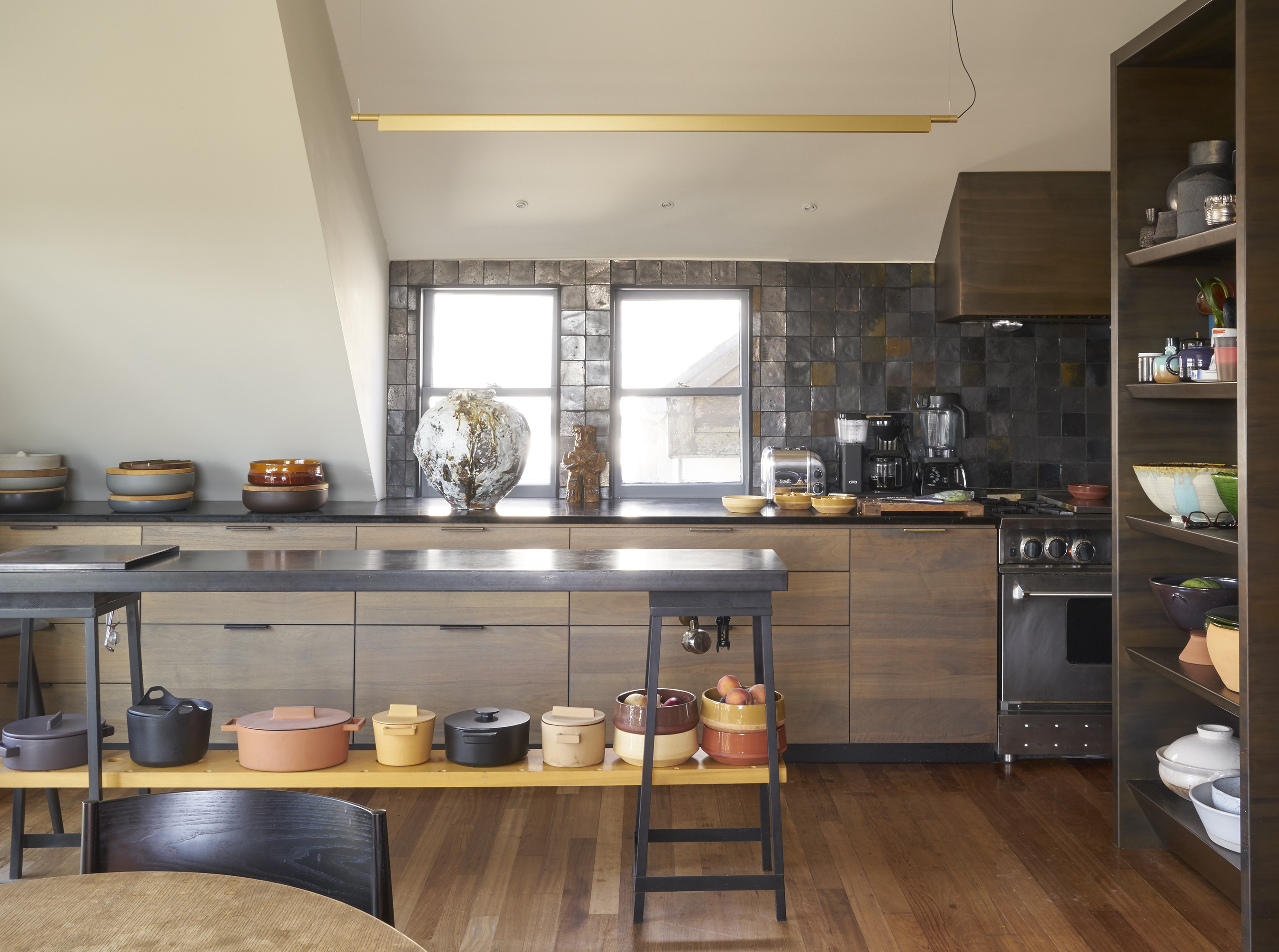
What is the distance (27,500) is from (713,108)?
305 centimetres

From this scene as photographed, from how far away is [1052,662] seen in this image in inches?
138

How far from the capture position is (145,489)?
145 inches

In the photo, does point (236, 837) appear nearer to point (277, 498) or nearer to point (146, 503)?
point (277, 498)

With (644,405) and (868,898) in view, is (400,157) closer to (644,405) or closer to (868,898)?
(644,405)

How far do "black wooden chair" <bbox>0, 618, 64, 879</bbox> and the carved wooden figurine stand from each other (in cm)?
201

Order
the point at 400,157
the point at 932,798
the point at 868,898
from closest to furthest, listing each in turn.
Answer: the point at 868,898 < the point at 932,798 < the point at 400,157

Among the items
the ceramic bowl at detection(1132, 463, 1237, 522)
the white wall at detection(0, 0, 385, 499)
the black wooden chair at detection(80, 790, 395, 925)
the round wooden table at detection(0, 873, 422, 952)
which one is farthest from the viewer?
the white wall at detection(0, 0, 385, 499)

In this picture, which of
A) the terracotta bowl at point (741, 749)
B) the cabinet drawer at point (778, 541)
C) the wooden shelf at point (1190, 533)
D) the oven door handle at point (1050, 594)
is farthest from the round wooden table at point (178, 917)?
the oven door handle at point (1050, 594)

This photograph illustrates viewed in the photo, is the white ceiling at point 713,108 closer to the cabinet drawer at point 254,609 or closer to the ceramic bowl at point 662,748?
the cabinet drawer at point 254,609

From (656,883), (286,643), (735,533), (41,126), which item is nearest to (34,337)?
(41,126)

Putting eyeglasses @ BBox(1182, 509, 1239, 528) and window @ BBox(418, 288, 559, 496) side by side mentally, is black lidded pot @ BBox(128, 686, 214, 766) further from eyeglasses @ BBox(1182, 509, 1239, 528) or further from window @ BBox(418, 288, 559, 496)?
eyeglasses @ BBox(1182, 509, 1239, 528)

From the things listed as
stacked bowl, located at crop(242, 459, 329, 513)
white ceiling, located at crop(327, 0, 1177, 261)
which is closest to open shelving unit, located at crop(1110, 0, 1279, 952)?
white ceiling, located at crop(327, 0, 1177, 261)

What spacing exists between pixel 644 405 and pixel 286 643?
6.00ft

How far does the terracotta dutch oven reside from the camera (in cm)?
238
